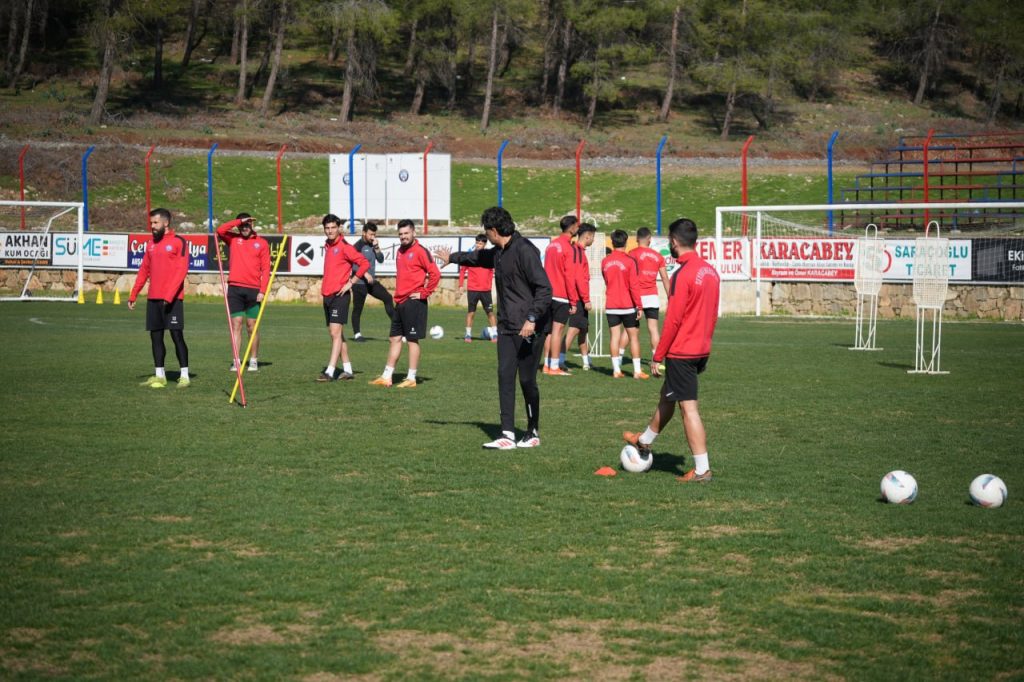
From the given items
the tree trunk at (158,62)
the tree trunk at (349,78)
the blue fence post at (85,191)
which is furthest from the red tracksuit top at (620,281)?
the tree trunk at (158,62)

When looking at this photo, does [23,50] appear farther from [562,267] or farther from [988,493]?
[988,493]

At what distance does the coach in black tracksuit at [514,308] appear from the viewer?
33.7 feet

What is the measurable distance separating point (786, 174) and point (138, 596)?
4089cm

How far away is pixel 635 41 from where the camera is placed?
6588cm

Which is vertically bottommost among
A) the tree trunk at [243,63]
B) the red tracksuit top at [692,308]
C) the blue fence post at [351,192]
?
the red tracksuit top at [692,308]

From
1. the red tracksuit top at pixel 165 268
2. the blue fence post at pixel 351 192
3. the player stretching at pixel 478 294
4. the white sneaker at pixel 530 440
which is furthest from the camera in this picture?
the blue fence post at pixel 351 192

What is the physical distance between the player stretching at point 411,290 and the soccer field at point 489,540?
2.90 feet

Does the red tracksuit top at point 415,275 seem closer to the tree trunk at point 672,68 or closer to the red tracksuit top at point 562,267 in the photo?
the red tracksuit top at point 562,267

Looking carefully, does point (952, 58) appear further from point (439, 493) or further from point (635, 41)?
point (439, 493)

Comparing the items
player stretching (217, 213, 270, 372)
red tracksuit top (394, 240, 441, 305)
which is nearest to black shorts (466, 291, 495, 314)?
player stretching (217, 213, 270, 372)

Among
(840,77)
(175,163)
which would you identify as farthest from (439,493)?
(840,77)

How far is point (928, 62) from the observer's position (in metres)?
70.8

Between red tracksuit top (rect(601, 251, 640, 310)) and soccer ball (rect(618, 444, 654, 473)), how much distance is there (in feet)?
21.8

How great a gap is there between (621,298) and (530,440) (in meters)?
5.80
